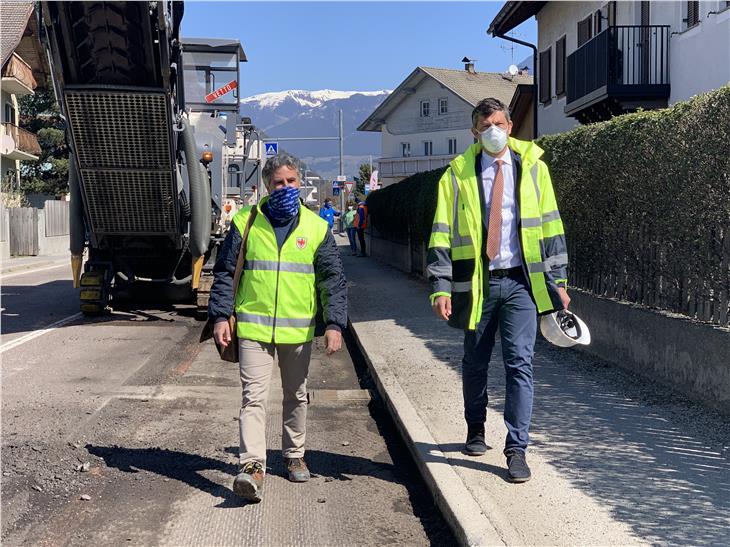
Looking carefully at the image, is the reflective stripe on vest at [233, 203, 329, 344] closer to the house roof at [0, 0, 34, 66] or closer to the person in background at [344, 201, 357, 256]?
the person in background at [344, 201, 357, 256]

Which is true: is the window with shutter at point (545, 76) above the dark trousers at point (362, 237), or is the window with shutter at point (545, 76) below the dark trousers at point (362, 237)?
above

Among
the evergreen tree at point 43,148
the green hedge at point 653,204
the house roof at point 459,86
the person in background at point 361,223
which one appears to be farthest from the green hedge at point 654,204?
the house roof at point 459,86

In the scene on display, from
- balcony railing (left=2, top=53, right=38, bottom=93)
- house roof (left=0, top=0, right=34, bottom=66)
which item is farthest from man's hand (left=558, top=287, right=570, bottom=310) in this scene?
house roof (left=0, top=0, right=34, bottom=66)

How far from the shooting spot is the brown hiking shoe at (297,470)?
17.5 feet

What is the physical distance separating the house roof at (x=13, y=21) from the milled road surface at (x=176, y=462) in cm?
3620

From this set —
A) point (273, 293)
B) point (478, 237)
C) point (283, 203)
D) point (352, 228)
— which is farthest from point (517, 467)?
point (352, 228)

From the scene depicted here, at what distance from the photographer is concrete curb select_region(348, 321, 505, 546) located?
13.7 ft

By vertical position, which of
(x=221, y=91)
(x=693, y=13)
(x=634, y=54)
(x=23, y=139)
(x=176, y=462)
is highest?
(x=23, y=139)

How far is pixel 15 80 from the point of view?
3931 centimetres

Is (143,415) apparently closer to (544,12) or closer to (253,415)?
(253,415)

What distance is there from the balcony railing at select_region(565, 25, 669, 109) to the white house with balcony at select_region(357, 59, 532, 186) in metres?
44.5

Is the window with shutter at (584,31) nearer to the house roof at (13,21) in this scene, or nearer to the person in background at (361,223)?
the person in background at (361,223)

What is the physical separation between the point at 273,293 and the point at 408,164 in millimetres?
61970

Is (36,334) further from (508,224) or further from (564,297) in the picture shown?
(564,297)
